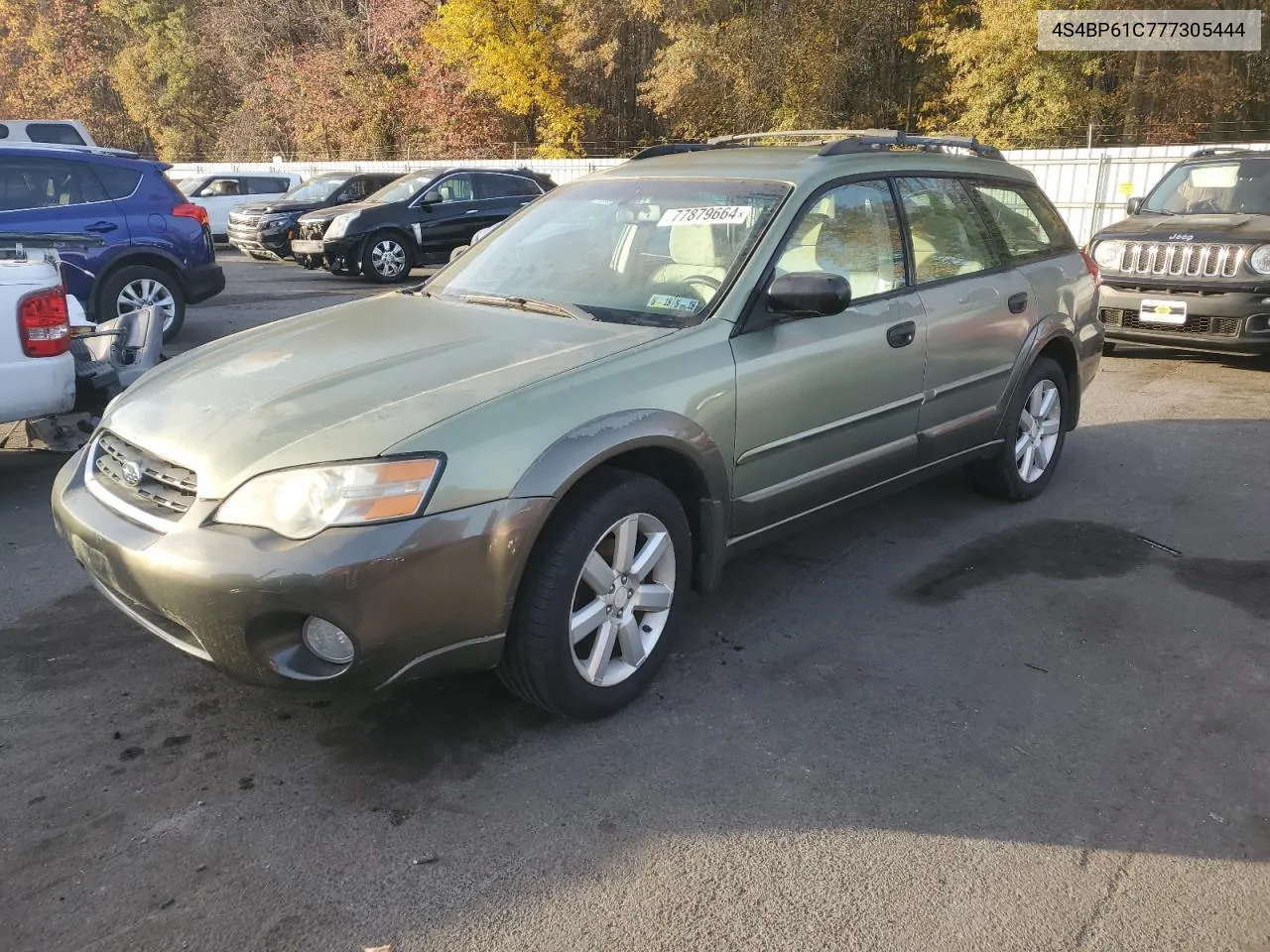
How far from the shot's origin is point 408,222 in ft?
50.9

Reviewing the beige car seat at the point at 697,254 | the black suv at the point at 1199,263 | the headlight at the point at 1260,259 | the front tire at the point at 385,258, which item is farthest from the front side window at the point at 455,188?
the beige car seat at the point at 697,254

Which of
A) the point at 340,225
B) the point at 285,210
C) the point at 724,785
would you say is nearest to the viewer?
the point at 724,785

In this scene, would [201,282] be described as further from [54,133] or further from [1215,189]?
[54,133]

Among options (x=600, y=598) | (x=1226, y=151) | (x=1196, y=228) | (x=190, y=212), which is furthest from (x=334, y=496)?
(x=1226, y=151)

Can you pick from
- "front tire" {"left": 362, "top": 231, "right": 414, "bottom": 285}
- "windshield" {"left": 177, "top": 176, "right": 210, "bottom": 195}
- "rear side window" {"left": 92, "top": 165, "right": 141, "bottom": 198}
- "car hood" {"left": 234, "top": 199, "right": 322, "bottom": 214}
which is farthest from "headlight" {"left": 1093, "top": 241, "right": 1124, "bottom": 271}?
"windshield" {"left": 177, "top": 176, "right": 210, "bottom": 195}

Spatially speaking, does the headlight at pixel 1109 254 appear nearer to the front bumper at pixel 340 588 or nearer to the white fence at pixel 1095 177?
the front bumper at pixel 340 588

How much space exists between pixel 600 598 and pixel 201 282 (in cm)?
805

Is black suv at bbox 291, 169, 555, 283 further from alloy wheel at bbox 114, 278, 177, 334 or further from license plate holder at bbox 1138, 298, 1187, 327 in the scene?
license plate holder at bbox 1138, 298, 1187, 327

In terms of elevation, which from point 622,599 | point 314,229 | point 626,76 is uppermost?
point 626,76

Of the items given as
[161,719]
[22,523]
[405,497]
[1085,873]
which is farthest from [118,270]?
[1085,873]

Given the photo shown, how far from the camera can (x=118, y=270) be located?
915 centimetres

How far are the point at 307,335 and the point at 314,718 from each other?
1.38 m

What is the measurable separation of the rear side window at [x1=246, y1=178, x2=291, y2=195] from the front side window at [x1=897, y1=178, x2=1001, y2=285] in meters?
18.6

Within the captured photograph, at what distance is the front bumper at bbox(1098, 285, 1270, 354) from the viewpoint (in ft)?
26.2
